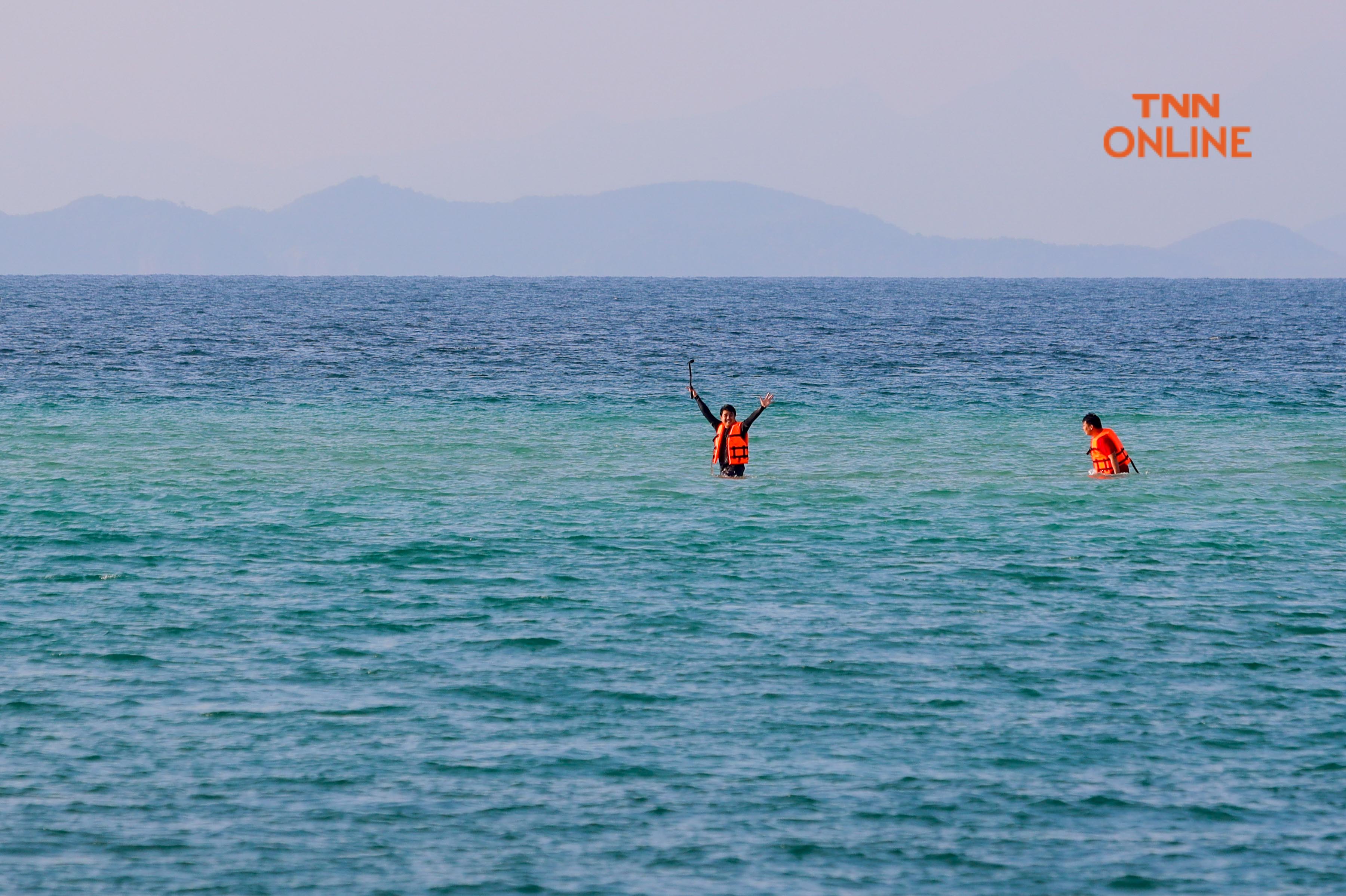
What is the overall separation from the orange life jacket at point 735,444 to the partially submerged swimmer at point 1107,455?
786 centimetres

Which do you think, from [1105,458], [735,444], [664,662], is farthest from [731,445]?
[664,662]

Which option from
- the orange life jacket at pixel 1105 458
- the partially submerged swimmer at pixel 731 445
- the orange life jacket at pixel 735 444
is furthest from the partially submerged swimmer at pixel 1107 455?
the orange life jacket at pixel 735 444

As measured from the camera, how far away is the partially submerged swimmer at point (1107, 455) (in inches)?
1400

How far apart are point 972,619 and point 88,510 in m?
18.1

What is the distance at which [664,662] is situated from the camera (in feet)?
65.6

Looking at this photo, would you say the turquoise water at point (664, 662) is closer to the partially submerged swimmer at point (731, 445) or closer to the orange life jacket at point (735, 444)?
the partially submerged swimmer at point (731, 445)

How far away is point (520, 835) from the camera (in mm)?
14719

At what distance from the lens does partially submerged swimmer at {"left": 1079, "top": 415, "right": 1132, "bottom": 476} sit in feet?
117

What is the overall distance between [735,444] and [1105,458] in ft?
28.2

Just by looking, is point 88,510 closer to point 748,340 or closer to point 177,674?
point 177,674

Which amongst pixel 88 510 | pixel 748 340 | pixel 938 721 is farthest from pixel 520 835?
pixel 748 340

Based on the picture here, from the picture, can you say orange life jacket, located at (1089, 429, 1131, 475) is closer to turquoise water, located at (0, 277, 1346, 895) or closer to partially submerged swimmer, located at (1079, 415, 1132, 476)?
partially submerged swimmer, located at (1079, 415, 1132, 476)

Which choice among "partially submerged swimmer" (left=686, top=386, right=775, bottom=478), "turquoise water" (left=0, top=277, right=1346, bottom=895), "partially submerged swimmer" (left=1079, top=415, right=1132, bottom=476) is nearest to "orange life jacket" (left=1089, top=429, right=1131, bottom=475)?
"partially submerged swimmer" (left=1079, top=415, right=1132, bottom=476)

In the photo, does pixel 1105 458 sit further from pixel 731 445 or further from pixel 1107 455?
pixel 731 445
